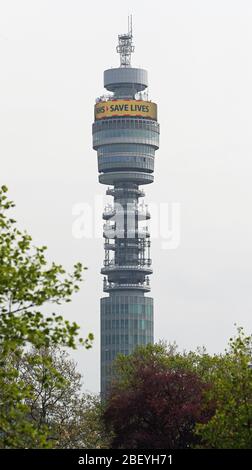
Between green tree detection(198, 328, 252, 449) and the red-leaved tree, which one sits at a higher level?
the red-leaved tree

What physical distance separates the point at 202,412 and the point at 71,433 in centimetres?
2050

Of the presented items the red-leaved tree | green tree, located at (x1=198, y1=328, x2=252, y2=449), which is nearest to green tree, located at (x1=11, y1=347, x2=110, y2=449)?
the red-leaved tree

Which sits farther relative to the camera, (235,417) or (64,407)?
(64,407)

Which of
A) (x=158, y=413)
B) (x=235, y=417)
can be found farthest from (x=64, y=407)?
(x=235, y=417)

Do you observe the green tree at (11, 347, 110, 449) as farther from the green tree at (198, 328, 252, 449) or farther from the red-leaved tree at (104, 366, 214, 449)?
the green tree at (198, 328, 252, 449)

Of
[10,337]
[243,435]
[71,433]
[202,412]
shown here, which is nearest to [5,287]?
[10,337]

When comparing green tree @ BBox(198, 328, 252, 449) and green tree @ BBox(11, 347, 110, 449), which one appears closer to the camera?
green tree @ BBox(198, 328, 252, 449)

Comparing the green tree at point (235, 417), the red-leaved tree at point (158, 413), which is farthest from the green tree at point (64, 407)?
the green tree at point (235, 417)

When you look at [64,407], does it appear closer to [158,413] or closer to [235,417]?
[158,413]

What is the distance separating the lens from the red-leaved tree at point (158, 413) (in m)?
107

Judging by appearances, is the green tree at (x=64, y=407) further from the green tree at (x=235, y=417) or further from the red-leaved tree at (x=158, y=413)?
the green tree at (x=235, y=417)

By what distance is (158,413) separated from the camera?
107 m

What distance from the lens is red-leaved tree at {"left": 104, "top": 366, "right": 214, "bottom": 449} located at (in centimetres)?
10681
